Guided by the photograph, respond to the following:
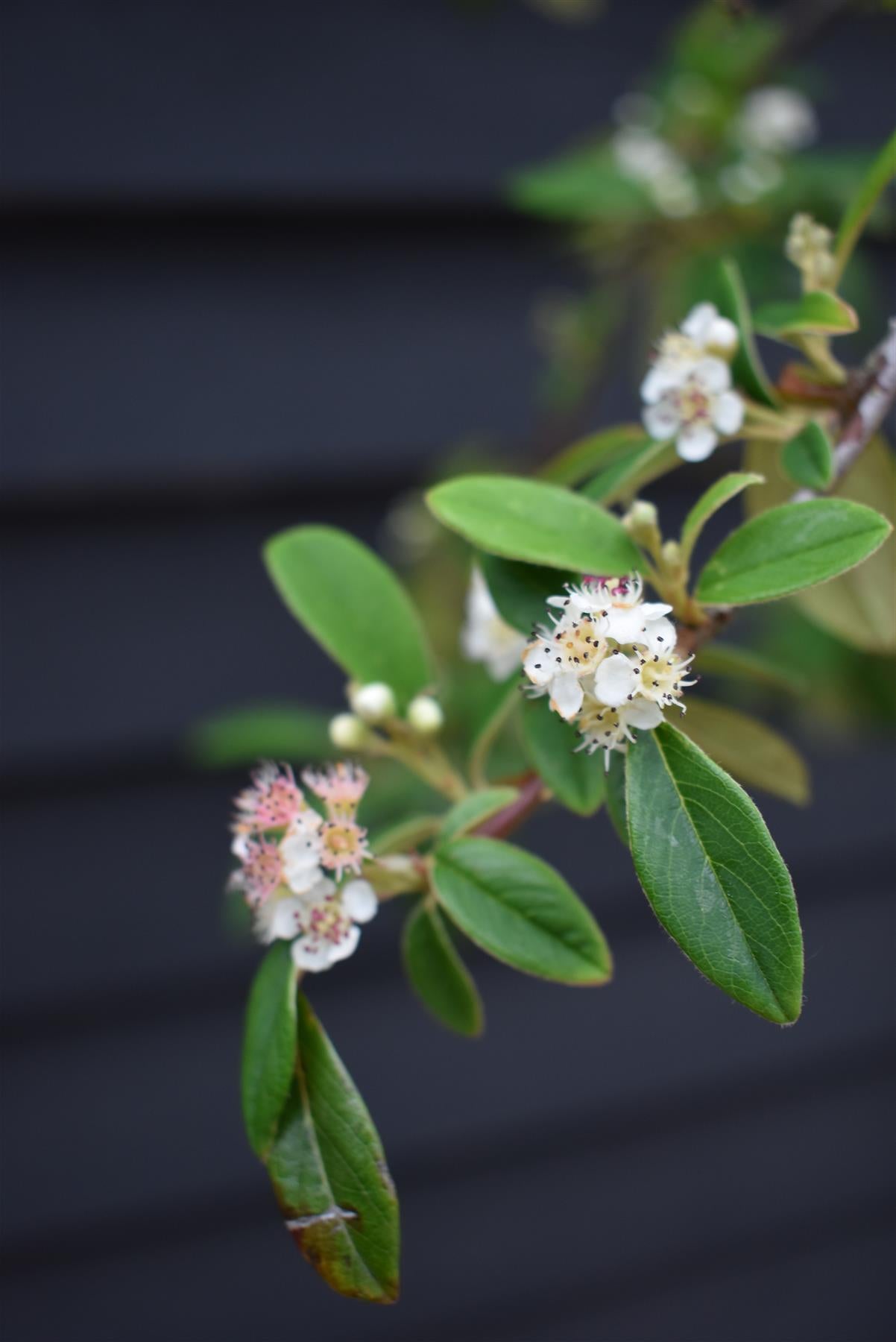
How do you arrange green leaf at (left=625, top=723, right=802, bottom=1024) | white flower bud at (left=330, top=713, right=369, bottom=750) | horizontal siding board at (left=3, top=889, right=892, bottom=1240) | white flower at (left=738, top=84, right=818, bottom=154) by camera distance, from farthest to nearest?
horizontal siding board at (left=3, top=889, right=892, bottom=1240) → white flower at (left=738, top=84, right=818, bottom=154) → white flower bud at (left=330, top=713, right=369, bottom=750) → green leaf at (left=625, top=723, right=802, bottom=1024)

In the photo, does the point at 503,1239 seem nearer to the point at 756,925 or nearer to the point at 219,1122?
the point at 219,1122

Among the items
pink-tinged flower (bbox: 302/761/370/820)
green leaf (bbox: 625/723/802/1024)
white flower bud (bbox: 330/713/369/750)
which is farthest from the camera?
white flower bud (bbox: 330/713/369/750)

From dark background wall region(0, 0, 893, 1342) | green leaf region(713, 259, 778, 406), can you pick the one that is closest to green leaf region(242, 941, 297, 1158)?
green leaf region(713, 259, 778, 406)

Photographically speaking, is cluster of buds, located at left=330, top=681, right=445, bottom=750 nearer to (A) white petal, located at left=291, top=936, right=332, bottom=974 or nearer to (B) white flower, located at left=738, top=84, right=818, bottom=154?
(A) white petal, located at left=291, top=936, right=332, bottom=974

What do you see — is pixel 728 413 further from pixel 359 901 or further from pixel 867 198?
pixel 359 901

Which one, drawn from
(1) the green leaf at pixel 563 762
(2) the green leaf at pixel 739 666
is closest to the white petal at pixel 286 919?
(1) the green leaf at pixel 563 762

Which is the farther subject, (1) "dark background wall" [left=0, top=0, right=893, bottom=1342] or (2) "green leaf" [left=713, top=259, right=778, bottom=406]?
(1) "dark background wall" [left=0, top=0, right=893, bottom=1342]

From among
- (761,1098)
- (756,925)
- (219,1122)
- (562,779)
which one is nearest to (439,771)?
(562,779)
